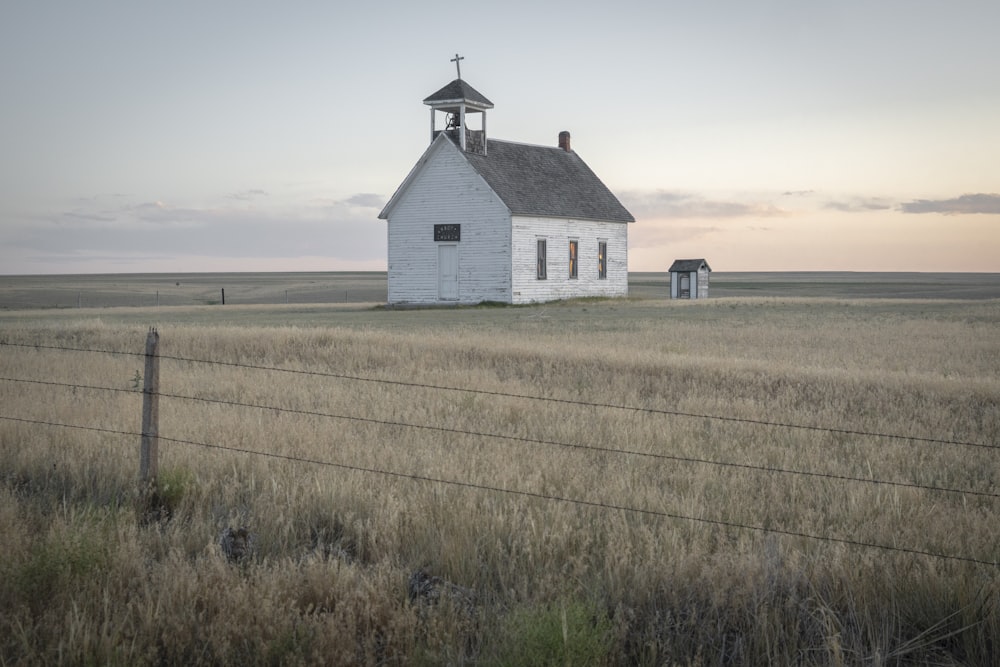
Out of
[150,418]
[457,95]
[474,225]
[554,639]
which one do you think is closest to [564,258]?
[474,225]

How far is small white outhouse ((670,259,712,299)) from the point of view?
5925cm

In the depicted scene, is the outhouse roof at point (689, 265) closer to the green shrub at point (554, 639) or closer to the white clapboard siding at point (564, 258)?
the white clapboard siding at point (564, 258)

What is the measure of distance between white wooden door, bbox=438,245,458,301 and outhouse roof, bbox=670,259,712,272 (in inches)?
953

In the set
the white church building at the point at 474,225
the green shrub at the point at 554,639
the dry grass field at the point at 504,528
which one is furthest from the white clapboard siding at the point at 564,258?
the green shrub at the point at 554,639

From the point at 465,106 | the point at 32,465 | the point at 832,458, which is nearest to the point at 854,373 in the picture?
the point at 832,458

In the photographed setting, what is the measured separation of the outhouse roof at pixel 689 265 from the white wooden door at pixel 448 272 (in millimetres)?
24201

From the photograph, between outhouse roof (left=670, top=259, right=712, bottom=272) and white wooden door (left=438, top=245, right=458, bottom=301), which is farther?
outhouse roof (left=670, top=259, right=712, bottom=272)

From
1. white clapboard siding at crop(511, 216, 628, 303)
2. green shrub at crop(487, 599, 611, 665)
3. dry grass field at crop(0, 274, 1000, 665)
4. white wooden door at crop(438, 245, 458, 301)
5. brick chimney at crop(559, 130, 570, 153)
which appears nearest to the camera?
green shrub at crop(487, 599, 611, 665)

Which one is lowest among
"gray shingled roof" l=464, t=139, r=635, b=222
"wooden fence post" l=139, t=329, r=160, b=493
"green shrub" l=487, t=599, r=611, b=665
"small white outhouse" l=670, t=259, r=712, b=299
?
"green shrub" l=487, t=599, r=611, b=665

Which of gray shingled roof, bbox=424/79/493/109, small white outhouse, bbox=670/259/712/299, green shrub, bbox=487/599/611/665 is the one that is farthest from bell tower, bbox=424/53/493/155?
green shrub, bbox=487/599/611/665

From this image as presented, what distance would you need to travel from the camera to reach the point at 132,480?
25.2 feet

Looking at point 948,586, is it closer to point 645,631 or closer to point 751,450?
point 645,631

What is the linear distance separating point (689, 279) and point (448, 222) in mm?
24924

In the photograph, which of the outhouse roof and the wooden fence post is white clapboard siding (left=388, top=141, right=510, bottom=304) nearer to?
the outhouse roof
